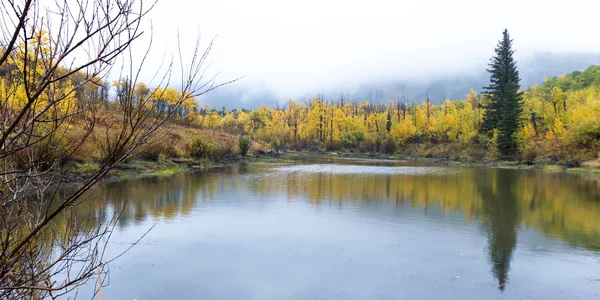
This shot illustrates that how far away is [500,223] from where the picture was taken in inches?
452

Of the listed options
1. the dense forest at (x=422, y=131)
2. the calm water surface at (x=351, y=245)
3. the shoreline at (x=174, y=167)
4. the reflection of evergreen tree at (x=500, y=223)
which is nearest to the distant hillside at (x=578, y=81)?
the dense forest at (x=422, y=131)

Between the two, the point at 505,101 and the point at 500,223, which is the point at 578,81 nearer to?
the point at 505,101

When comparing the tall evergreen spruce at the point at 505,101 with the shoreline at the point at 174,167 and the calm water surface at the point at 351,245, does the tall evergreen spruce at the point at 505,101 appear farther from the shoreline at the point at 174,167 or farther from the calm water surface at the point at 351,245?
the calm water surface at the point at 351,245

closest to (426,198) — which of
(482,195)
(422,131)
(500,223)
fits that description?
(482,195)

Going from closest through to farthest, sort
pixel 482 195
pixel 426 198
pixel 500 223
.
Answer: pixel 500 223, pixel 426 198, pixel 482 195

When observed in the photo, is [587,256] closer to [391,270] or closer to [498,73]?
[391,270]

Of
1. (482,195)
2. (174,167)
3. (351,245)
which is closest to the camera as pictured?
(351,245)

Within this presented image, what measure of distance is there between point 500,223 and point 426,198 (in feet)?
14.3

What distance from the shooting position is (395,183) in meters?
20.6

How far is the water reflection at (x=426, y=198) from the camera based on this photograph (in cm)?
1048

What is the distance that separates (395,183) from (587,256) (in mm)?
Result: 12348

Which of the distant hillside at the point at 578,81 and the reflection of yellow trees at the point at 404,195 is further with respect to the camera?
the distant hillside at the point at 578,81

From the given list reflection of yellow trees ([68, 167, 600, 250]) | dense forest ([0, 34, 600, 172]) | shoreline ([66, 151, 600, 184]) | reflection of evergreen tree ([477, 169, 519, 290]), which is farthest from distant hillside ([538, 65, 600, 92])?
reflection of evergreen tree ([477, 169, 519, 290])

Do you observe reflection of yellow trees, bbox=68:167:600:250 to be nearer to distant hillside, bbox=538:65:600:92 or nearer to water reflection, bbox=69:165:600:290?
water reflection, bbox=69:165:600:290
